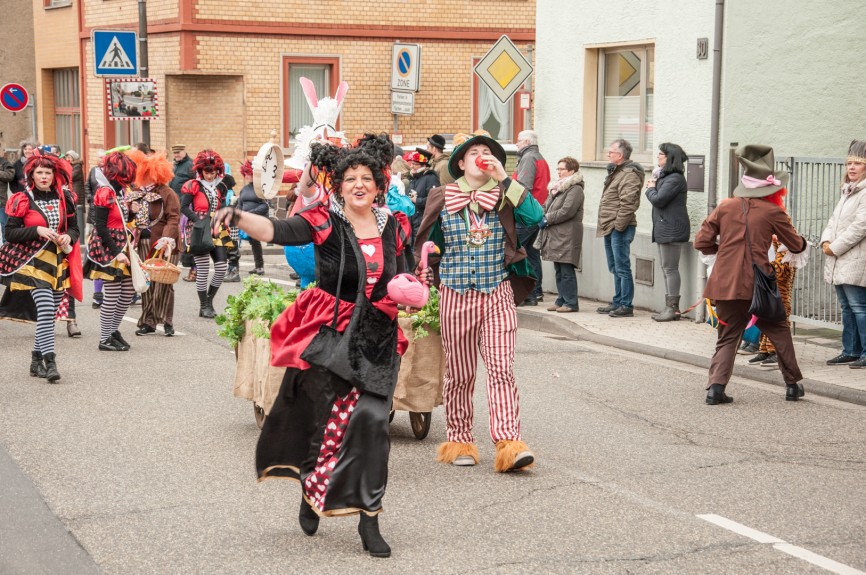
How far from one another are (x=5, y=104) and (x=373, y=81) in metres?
7.30

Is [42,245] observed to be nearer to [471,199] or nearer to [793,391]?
[471,199]

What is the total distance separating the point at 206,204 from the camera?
559 inches

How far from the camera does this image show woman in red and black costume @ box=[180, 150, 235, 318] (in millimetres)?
13898

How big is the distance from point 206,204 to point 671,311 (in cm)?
510

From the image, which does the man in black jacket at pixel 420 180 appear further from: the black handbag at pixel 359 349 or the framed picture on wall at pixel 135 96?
the black handbag at pixel 359 349

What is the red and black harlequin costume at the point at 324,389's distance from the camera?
19.6 ft

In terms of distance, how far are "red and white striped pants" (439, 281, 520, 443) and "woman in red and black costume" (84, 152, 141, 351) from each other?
5082 millimetres

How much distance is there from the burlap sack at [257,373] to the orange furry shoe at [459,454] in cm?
105

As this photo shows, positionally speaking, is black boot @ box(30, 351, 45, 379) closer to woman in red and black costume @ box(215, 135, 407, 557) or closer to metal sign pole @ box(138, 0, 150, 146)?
woman in red and black costume @ box(215, 135, 407, 557)

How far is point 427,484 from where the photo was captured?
7230 millimetres

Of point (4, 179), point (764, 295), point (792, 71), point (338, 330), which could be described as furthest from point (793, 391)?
point (4, 179)

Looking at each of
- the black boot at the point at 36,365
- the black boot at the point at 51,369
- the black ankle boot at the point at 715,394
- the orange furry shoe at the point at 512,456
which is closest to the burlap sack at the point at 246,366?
the orange furry shoe at the point at 512,456

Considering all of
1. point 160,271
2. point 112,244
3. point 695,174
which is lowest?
point 160,271

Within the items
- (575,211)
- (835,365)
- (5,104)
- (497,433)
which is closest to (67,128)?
(5,104)
